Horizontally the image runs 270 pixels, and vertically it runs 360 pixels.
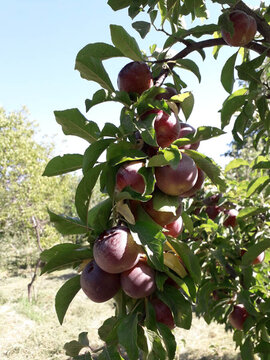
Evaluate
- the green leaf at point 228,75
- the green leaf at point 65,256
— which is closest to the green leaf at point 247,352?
the green leaf at point 65,256

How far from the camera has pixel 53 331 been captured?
557 centimetres

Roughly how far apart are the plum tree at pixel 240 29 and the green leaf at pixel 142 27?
0.20 meters

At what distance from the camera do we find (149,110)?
0.67m

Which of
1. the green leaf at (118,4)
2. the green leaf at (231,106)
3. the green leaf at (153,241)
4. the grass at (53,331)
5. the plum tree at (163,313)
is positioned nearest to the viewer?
the green leaf at (153,241)

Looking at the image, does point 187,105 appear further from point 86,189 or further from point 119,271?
point 119,271

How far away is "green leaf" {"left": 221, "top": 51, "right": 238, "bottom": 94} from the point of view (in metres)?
1.02

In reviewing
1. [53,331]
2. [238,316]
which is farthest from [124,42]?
[53,331]

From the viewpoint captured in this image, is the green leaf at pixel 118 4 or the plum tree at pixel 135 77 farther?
the green leaf at pixel 118 4

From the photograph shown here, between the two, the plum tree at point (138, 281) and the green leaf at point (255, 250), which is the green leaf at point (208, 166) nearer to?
the plum tree at point (138, 281)

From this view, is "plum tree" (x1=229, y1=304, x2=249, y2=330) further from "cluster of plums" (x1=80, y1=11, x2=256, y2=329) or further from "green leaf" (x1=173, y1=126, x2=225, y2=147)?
"green leaf" (x1=173, y1=126, x2=225, y2=147)

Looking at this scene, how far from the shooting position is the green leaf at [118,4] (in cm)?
86

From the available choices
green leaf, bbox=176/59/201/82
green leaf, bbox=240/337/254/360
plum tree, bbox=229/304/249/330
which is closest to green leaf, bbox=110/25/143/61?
green leaf, bbox=176/59/201/82

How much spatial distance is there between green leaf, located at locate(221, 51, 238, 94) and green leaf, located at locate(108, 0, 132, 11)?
1.24ft

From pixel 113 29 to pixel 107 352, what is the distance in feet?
2.38
